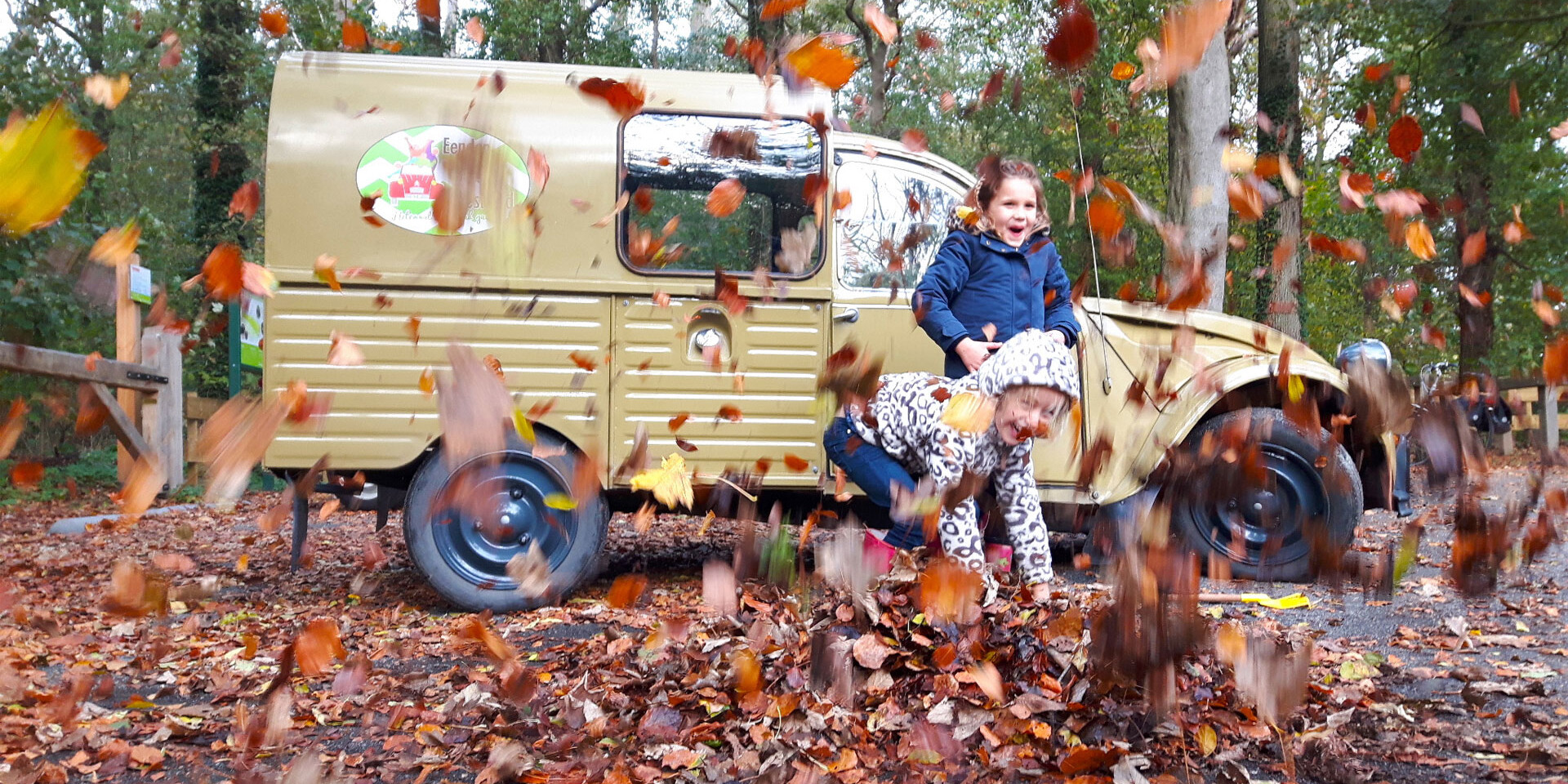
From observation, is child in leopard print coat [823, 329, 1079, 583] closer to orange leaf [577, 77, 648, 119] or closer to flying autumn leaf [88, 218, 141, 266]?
orange leaf [577, 77, 648, 119]

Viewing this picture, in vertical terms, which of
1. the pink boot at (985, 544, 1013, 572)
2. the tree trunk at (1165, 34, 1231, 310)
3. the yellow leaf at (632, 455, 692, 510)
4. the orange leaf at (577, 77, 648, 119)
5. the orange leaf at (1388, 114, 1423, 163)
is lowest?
the pink boot at (985, 544, 1013, 572)

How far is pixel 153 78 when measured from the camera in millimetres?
23281

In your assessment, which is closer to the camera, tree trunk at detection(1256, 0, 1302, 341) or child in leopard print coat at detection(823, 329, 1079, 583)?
child in leopard print coat at detection(823, 329, 1079, 583)

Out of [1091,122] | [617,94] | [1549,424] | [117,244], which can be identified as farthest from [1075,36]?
[1091,122]

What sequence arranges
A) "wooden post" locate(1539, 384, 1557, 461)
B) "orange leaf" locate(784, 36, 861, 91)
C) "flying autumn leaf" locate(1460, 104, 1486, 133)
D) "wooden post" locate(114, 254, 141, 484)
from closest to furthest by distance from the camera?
"orange leaf" locate(784, 36, 861, 91) → "wooden post" locate(114, 254, 141, 484) → "flying autumn leaf" locate(1460, 104, 1486, 133) → "wooden post" locate(1539, 384, 1557, 461)

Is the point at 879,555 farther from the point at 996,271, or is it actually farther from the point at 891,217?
the point at 891,217

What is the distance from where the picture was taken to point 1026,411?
349cm

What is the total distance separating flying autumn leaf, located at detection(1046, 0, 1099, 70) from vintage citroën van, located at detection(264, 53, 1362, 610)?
1.71m

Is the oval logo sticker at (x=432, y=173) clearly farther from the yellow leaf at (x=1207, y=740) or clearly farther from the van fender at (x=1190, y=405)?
the yellow leaf at (x=1207, y=740)

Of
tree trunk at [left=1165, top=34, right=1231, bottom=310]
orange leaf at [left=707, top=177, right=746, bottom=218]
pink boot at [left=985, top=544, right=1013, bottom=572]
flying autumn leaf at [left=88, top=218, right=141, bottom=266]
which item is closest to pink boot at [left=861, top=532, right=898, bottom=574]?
pink boot at [left=985, top=544, right=1013, bottom=572]

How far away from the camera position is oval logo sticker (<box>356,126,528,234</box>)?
4770mm

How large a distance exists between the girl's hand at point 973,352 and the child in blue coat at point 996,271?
0.51 feet

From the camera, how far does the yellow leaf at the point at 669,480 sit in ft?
16.2

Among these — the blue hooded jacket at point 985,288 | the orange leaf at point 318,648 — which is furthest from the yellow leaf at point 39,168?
the blue hooded jacket at point 985,288
